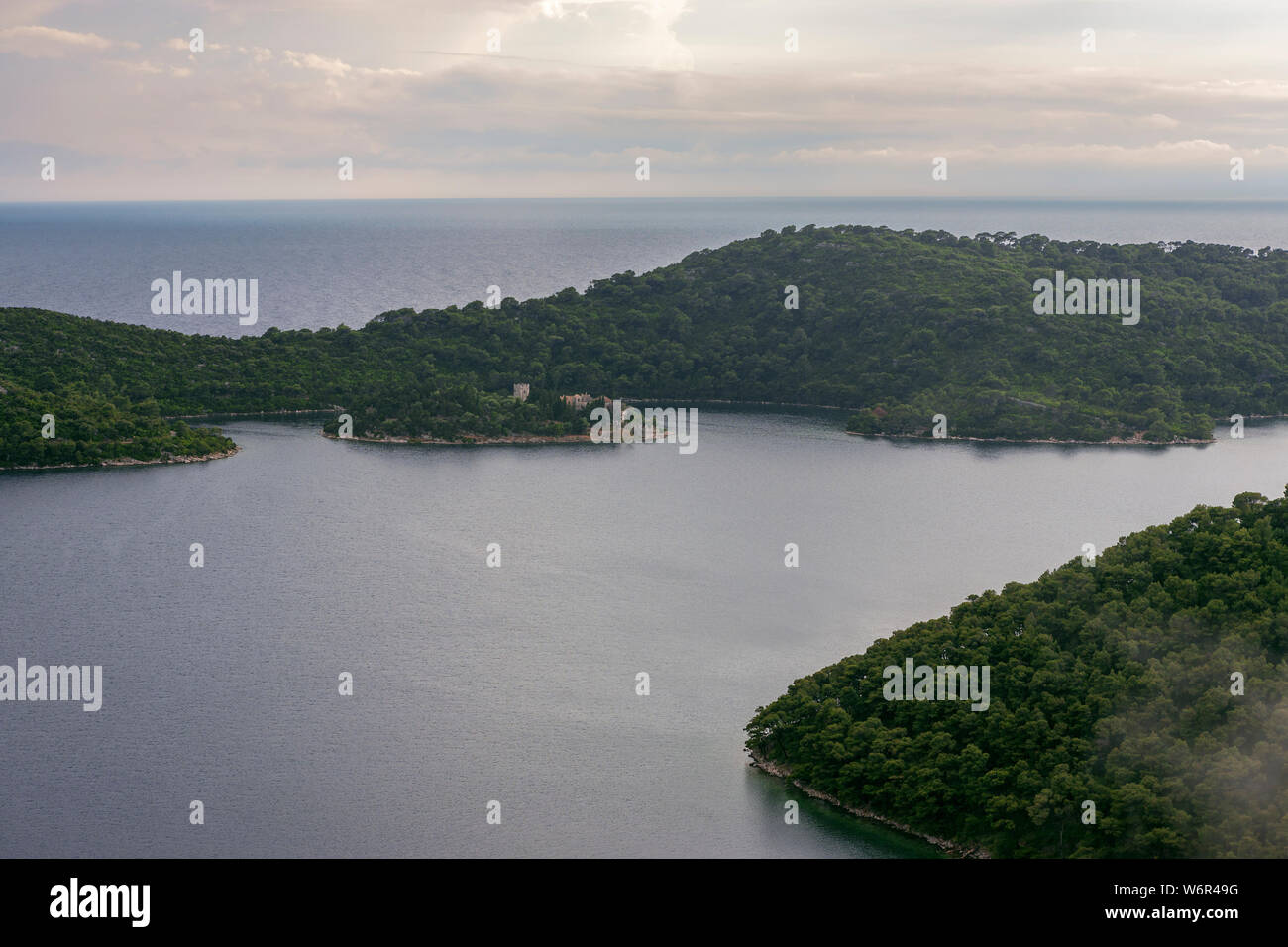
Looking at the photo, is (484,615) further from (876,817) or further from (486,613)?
(876,817)

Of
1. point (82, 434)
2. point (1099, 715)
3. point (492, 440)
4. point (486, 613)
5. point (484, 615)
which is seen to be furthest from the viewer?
point (492, 440)

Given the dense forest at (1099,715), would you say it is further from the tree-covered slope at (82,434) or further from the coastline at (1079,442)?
the tree-covered slope at (82,434)

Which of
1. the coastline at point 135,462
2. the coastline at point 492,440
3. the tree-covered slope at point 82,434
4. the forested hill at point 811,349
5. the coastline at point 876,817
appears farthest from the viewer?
the forested hill at point 811,349

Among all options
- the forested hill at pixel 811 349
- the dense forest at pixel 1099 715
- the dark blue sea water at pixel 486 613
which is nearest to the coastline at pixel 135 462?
the dark blue sea water at pixel 486 613

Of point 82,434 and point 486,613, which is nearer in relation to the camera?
point 486,613

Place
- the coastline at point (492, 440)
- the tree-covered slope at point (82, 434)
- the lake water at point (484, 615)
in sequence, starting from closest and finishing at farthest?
the lake water at point (484, 615) < the tree-covered slope at point (82, 434) < the coastline at point (492, 440)

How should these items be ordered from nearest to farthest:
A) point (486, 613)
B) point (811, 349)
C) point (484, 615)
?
point (484, 615) → point (486, 613) → point (811, 349)

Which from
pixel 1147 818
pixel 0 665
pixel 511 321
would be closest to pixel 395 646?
pixel 0 665

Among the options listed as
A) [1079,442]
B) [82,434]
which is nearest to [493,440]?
[82,434]
